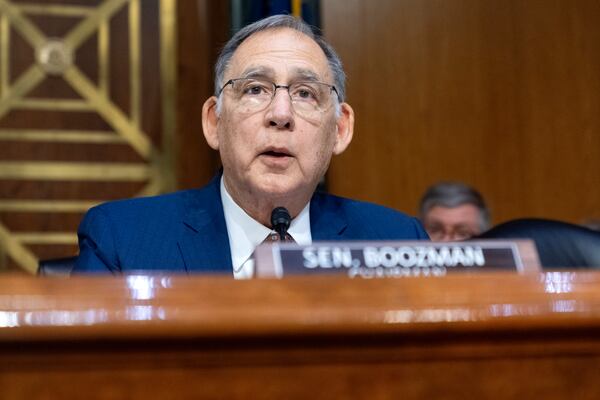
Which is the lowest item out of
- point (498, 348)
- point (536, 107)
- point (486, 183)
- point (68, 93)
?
point (498, 348)

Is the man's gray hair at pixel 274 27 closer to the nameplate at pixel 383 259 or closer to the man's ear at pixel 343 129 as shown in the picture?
the man's ear at pixel 343 129

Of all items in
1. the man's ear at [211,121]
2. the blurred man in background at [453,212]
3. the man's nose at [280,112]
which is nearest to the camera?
the man's nose at [280,112]

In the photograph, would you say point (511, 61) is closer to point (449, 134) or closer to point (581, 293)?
point (449, 134)

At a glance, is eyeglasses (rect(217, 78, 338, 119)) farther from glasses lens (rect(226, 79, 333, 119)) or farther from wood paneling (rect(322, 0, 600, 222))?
wood paneling (rect(322, 0, 600, 222))

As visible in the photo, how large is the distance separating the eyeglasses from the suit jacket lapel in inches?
7.6

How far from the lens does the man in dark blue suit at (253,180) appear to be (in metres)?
1.62

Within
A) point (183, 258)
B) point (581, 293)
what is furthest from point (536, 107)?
point (581, 293)

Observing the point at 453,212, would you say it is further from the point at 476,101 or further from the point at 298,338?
the point at 298,338

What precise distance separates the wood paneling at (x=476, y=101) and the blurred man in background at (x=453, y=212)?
596 mm

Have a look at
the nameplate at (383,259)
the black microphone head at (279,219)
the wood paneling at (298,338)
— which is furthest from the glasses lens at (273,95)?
the wood paneling at (298,338)

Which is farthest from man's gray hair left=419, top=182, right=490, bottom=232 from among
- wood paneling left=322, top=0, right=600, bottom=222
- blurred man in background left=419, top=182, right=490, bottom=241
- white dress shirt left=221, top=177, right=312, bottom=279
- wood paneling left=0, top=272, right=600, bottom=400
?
wood paneling left=0, top=272, right=600, bottom=400

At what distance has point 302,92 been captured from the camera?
1.78 meters

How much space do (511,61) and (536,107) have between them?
223 mm

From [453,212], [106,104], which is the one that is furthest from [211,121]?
[106,104]
